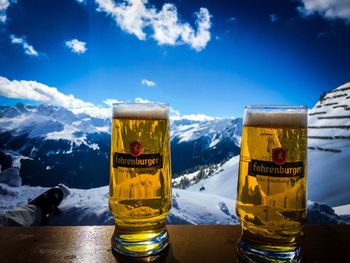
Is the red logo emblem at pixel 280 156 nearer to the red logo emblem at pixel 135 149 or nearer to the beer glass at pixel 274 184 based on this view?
the beer glass at pixel 274 184

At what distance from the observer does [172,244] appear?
764 mm

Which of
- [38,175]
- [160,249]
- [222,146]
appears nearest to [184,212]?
[160,249]

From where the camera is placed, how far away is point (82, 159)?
2405 inches

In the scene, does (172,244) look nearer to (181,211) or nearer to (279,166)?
(279,166)

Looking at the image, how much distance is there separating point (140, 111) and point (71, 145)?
74664 millimetres

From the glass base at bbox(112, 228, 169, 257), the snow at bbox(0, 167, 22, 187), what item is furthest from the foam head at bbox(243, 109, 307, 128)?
the snow at bbox(0, 167, 22, 187)

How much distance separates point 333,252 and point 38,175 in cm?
4257

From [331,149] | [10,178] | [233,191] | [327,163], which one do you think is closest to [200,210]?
[10,178]

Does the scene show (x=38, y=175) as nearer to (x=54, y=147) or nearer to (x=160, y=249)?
(x=54, y=147)

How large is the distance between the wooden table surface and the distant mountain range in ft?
66.7


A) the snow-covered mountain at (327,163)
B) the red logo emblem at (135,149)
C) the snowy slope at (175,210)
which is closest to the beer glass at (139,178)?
the red logo emblem at (135,149)

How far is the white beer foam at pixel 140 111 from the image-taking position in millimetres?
757

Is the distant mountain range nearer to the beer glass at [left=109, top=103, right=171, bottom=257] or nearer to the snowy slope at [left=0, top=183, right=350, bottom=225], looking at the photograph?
the snowy slope at [left=0, top=183, right=350, bottom=225]

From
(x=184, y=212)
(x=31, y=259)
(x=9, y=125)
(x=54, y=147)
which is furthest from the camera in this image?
(x=54, y=147)
